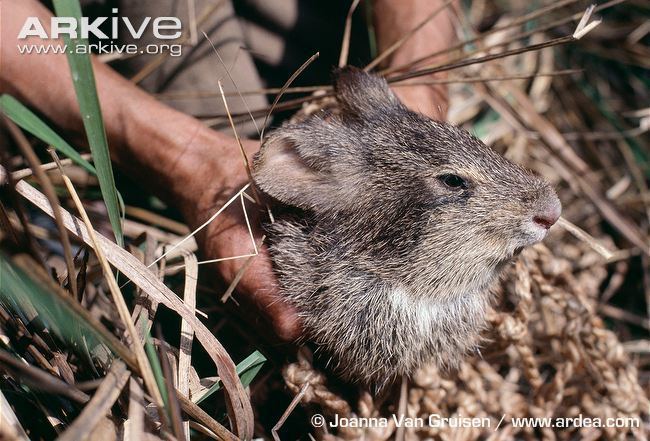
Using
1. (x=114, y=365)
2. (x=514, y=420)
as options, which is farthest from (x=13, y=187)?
(x=514, y=420)

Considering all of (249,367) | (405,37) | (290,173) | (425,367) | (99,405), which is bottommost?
(425,367)

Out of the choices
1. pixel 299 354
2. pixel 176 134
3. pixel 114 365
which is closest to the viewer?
pixel 114 365

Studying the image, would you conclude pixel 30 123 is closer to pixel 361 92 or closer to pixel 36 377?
pixel 36 377

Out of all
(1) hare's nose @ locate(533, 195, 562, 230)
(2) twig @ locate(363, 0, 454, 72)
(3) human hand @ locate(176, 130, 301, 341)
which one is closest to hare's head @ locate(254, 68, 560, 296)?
(1) hare's nose @ locate(533, 195, 562, 230)

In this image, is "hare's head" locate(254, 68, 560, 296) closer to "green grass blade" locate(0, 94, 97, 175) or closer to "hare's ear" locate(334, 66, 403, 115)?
"hare's ear" locate(334, 66, 403, 115)

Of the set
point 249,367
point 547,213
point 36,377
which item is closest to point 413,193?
point 547,213

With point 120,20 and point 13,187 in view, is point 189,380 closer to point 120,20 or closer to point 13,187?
point 13,187

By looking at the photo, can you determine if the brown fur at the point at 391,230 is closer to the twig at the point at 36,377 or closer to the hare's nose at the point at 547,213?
the hare's nose at the point at 547,213
